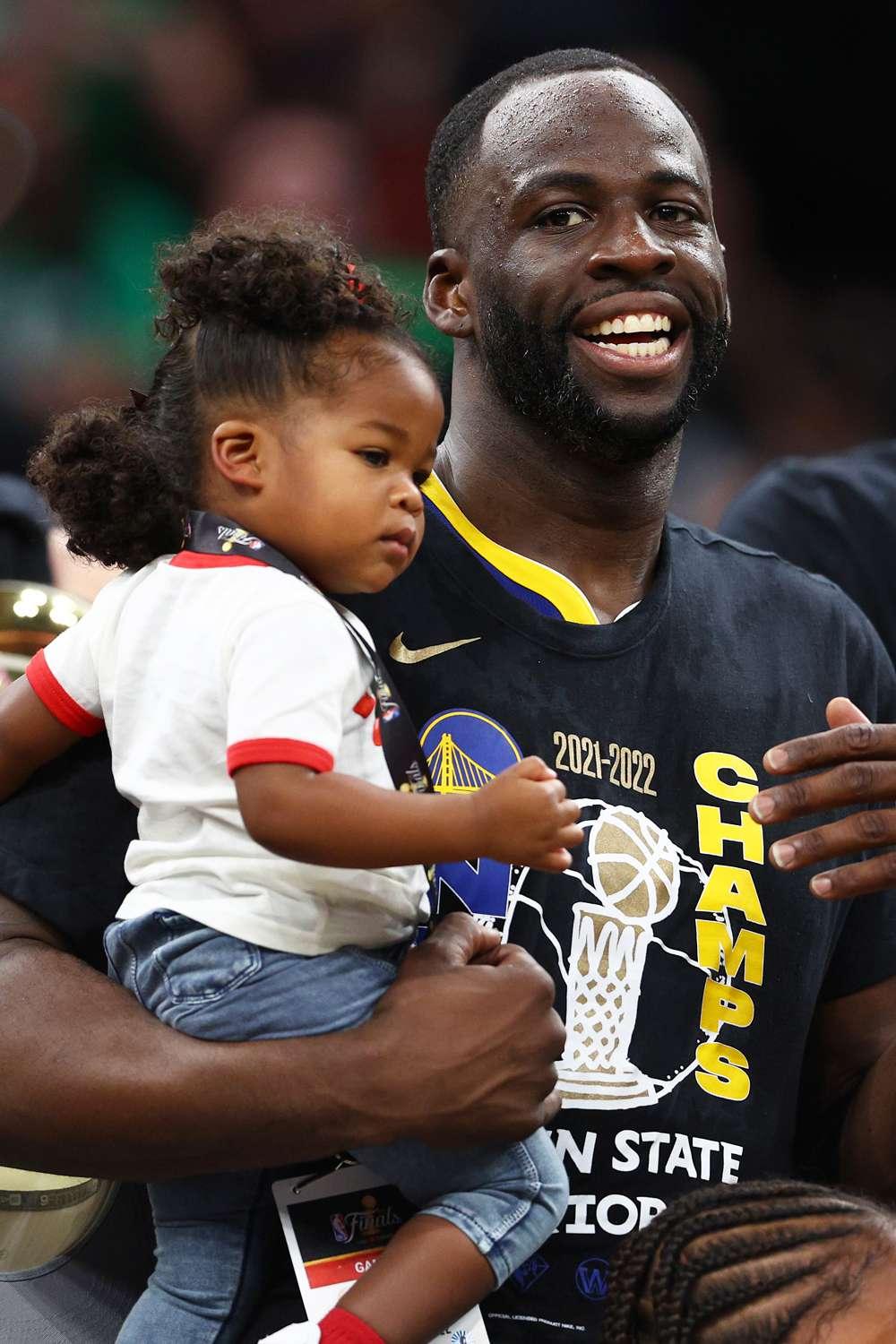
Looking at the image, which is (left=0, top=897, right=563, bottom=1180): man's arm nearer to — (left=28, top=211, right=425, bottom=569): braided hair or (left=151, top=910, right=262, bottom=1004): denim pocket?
(left=151, top=910, right=262, bottom=1004): denim pocket

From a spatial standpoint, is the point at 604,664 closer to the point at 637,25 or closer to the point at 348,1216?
the point at 348,1216

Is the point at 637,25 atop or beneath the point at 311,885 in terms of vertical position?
atop

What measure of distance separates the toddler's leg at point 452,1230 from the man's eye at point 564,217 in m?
1.13

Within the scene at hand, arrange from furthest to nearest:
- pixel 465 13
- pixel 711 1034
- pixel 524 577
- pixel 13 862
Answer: pixel 465 13
pixel 524 577
pixel 711 1034
pixel 13 862

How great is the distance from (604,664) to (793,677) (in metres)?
0.27

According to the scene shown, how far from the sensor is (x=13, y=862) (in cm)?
167

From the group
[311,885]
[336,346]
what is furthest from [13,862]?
[336,346]

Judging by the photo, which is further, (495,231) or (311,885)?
(495,231)

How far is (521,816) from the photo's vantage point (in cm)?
130

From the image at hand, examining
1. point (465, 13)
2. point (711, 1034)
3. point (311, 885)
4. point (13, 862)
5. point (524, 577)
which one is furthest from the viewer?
point (465, 13)

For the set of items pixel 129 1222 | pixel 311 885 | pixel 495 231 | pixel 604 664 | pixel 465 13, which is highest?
pixel 465 13

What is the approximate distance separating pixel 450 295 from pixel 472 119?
0.82 feet

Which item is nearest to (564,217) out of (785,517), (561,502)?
(561,502)

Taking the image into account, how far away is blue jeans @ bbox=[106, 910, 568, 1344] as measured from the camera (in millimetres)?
1425
